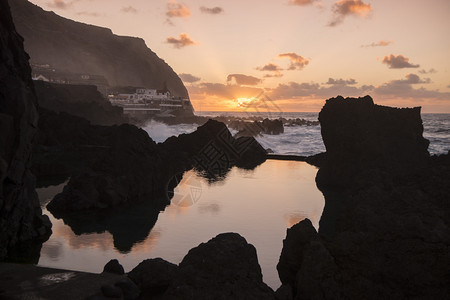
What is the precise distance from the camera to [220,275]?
968 cm

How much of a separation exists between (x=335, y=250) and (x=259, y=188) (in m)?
20.5

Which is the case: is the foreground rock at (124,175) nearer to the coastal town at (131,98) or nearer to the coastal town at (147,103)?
the coastal town at (131,98)

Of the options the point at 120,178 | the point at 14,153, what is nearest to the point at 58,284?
the point at 14,153

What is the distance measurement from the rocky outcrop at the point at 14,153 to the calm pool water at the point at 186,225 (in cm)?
130

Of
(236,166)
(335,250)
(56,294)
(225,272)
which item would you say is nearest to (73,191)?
(56,294)

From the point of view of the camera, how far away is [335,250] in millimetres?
10281

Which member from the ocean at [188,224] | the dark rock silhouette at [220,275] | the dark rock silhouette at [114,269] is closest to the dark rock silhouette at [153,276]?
the dark rock silhouette at [114,269]

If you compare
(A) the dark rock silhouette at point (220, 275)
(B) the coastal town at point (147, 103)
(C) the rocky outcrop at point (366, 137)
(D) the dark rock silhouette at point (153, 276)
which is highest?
(B) the coastal town at point (147, 103)

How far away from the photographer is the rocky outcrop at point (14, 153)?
1577 centimetres

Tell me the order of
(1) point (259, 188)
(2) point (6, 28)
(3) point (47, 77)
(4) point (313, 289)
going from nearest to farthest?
Answer: (4) point (313, 289), (2) point (6, 28), (1) point (259, 188), (3) point (47, 77)

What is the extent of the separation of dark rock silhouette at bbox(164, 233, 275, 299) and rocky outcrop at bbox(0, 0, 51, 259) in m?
9.23

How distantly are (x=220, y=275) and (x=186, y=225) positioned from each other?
1050 centimetres

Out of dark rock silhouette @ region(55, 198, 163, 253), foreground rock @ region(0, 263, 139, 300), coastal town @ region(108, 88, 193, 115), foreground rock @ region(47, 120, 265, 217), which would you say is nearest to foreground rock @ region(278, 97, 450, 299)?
foreground rock @ region(0, 263, 139, 300)

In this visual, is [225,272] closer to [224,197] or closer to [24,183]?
[24,183]
